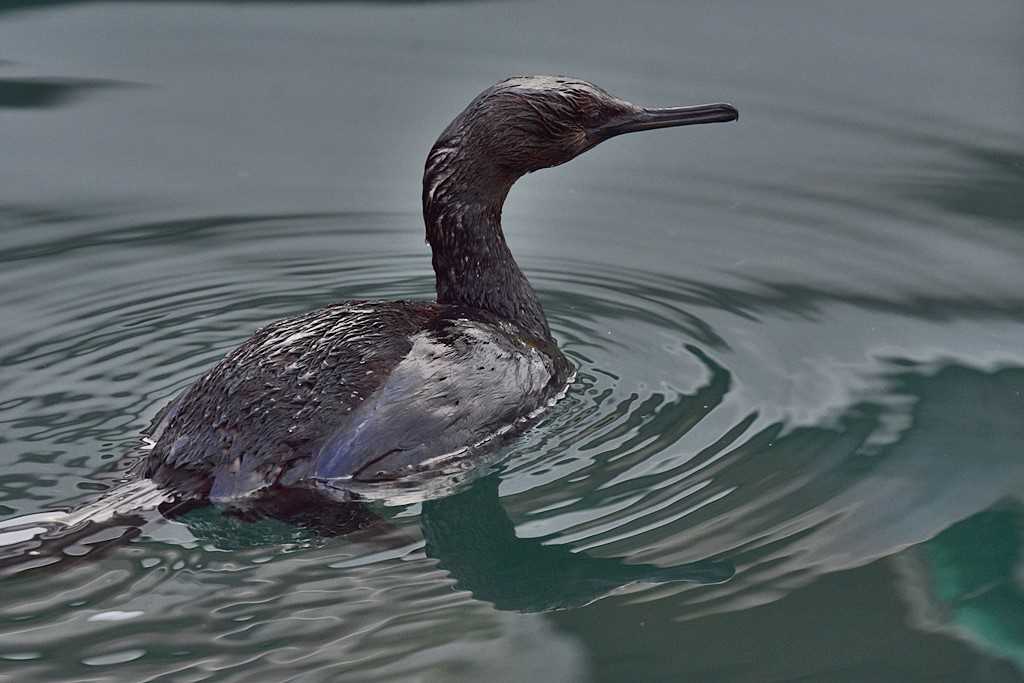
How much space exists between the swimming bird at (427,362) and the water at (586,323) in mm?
141

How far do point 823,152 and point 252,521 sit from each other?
13.2 feet

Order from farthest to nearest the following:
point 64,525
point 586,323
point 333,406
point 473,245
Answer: point 586,323 → point 473,245 → point 333,406 → point 64,525

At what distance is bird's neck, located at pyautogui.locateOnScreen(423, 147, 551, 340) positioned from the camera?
19.5ft

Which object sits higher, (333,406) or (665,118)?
(665,118)

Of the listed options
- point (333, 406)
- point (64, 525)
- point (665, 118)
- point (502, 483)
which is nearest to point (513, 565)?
point (502, 483)

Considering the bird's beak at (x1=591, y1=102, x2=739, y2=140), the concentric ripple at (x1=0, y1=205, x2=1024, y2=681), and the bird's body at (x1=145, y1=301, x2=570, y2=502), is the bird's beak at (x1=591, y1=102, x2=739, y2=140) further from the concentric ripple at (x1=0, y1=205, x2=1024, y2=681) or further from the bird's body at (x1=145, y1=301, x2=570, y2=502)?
the bird's body at (x1=145, y1=301, x2=570, y2=502)

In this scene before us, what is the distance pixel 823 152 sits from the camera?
8039mm

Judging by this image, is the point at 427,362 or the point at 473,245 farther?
the point at 473,245

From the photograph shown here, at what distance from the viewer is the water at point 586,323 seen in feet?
14.8

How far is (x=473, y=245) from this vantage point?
19.7ft

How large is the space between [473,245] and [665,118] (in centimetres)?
79

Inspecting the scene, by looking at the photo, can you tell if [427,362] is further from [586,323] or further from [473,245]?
[586,323]

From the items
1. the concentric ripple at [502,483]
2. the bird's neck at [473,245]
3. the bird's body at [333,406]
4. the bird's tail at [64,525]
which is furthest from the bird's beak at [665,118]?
the bird's tail at [64,525]

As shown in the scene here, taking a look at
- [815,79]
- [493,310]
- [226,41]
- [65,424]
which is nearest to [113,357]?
[65,424]
